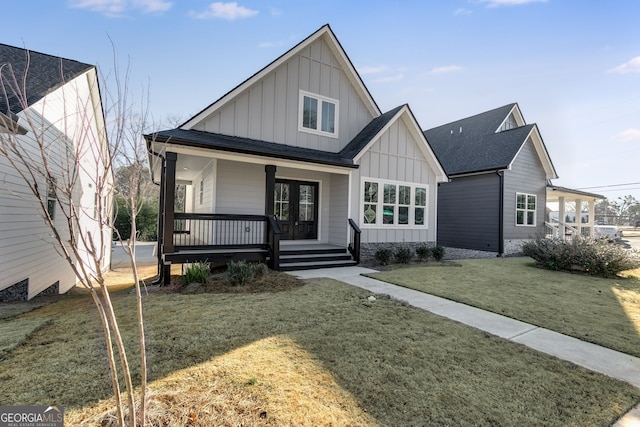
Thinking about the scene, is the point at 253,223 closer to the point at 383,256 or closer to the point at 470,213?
the point at 383,256

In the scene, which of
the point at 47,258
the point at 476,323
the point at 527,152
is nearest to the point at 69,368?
the point at 476,323

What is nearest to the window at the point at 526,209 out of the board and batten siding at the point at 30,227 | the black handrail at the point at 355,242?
the black handrail at the point at 355,242

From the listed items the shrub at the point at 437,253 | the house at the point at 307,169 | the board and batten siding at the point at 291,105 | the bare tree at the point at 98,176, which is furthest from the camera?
the shrub at the point at 437,253

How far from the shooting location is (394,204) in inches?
435

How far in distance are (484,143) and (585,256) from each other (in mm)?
8514

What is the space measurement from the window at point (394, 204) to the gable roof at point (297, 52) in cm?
331

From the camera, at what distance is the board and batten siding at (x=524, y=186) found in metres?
14.1

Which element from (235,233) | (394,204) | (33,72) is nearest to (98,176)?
(235,233)

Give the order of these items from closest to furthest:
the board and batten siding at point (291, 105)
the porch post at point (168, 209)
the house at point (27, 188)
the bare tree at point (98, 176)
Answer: the bare tree at point (98, 176), the house at point (27, 188), the porch post at point (168, 209), the board and batten siding at point (291, 105)

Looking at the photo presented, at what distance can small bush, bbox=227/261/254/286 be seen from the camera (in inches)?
262

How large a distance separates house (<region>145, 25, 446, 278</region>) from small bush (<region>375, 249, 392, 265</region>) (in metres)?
0.43

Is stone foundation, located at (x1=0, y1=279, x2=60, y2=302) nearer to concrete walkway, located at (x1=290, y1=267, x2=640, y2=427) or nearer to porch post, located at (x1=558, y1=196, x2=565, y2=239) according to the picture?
concrete walkway, located at (x1=290, y1=267, x2=640, y2=427)

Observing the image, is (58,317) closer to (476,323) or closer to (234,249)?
(234,249)

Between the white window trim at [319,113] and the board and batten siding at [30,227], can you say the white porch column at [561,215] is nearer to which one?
the white window trim at [319,113]
